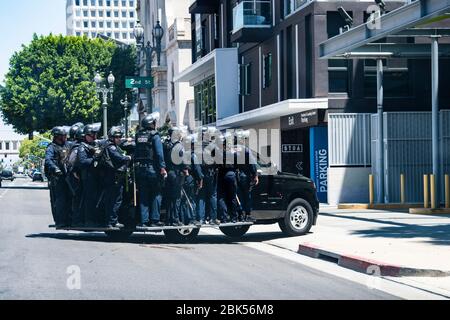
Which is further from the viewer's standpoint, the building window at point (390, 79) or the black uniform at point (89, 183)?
the building window at point (390, 79)

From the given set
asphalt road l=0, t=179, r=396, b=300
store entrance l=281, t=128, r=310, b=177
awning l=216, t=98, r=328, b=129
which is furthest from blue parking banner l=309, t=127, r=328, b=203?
asphalt road l=0, t=179, r=396, b=300

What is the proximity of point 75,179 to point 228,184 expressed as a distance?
10.4ft

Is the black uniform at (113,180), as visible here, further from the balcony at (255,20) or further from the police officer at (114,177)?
the balcony at (255,20)

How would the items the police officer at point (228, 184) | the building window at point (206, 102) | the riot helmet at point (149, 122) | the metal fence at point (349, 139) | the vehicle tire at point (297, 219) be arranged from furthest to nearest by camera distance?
the building window at point (206, 102), the metal fence at point (349, 139), the vehicle tire at point (297, 219), the police officer at point (228, 184), the riot helmet at point (149, 122)

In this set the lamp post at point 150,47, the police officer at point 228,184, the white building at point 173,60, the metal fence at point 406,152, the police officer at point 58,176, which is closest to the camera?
the police officer at point 228,184

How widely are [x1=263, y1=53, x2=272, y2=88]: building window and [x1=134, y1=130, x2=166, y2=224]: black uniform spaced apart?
20.6m

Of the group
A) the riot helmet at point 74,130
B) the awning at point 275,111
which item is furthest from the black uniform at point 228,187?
the awning at point 275,111

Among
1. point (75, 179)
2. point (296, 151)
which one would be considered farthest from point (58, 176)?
point (296, 151)

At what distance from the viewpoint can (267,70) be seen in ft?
122

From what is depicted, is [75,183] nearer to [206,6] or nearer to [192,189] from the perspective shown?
[192,189]

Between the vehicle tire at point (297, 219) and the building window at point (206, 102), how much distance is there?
27877 mm

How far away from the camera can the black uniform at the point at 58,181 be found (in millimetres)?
17453

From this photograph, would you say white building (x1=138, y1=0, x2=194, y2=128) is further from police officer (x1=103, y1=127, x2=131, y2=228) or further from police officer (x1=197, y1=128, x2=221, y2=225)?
police officer (x1=103, y1=127, x2=131, y2=228)

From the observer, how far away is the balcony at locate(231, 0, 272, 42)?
Result: 3621 centimetres
